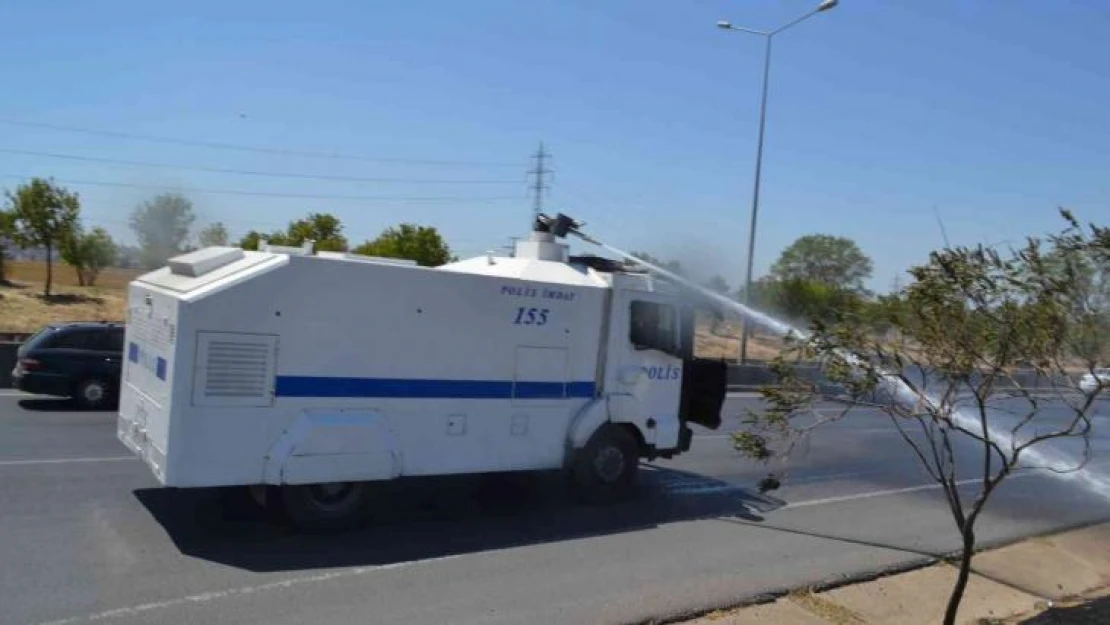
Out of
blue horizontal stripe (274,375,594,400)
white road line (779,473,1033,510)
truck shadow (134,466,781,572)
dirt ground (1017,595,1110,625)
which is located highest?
blue horizontal stripe (274,375,594,400)

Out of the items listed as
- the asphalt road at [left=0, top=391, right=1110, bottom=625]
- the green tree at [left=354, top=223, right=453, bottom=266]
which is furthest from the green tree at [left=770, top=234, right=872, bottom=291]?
the asphalt road at [left=0, top=391, right=1110, bottom=625]

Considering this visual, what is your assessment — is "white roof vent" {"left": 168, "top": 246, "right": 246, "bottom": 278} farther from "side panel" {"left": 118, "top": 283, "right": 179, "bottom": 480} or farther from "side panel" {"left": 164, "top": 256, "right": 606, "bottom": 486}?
"side panel" {"left": 164, "top": 256, "right": 606, "bottom": 486}

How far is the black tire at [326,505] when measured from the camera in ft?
26.9

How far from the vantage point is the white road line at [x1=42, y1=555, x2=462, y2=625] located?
236 inches

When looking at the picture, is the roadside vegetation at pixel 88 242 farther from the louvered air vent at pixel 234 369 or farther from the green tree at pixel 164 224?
the louvered air vent at pixel 234 369

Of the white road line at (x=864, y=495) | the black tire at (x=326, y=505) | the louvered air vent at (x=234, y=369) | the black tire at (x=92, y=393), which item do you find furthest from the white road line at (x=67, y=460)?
the white road line at (x=864, y=495)

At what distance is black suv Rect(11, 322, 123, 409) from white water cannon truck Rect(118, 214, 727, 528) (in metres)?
6.91

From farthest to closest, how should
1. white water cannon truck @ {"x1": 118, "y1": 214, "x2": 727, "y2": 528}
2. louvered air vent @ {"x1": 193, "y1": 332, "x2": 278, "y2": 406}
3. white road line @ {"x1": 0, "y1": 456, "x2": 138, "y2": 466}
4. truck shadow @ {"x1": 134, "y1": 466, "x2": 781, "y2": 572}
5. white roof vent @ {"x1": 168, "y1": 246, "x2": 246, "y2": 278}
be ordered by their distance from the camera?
white road line @ {"x1": 0, "y1": 456, "x2": 138, "y2": 466}
white roof vent @ {"x1": 168, "y1": 246, "x2": 246, "y2": 278}
truck shadow @ {"x1": 134, "y1": 466, "x2": 781, "y2": 572}
white water cannon truck @ {"x1": 118, "y1": 214, "x2": 727, "y2": 528}
louvered air vent @ {"x1": 193, "y1": 332, "x2": 278, "y2": 406}

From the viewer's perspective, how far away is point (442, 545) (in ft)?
27.2

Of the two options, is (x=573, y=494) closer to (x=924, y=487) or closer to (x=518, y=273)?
(x=518, y=273)

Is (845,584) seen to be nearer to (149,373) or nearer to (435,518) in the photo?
(435,518)

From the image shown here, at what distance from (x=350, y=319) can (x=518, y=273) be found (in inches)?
85.4

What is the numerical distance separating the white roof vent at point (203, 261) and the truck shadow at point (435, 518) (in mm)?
2277

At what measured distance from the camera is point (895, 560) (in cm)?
906
